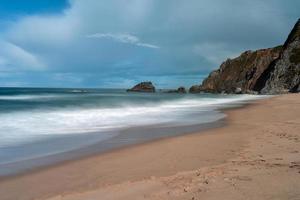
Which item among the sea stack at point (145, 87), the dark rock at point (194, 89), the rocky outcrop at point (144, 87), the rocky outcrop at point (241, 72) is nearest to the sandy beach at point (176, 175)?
the rocky outcrop at point (241, 72)

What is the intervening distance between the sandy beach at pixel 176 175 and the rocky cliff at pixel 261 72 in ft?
216

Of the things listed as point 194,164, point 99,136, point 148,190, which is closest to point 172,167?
point 194,164

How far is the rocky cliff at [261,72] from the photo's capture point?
3145 inches

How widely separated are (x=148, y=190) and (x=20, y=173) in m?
3.21

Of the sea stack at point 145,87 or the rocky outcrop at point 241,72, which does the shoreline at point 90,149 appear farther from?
the sea stack at point 145,87

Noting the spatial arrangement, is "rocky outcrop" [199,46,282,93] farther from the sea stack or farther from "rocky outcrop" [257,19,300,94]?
the sea stack

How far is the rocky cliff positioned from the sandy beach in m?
65.7

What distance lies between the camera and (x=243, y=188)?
5.12 metres

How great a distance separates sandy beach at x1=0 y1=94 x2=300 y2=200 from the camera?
515cm

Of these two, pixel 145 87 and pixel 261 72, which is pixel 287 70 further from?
pixel 145 87

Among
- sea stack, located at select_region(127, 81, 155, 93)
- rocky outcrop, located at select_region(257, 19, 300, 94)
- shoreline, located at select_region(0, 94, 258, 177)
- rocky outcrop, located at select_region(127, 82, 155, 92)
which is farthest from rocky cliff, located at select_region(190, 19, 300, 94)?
shoreline, located at select_region(0, 94, 258, 177)

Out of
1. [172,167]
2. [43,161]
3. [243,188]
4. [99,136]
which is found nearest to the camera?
[243,188]

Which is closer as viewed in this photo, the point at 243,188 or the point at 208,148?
the point at 243,188

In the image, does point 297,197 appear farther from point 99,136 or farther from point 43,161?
point 99,136
